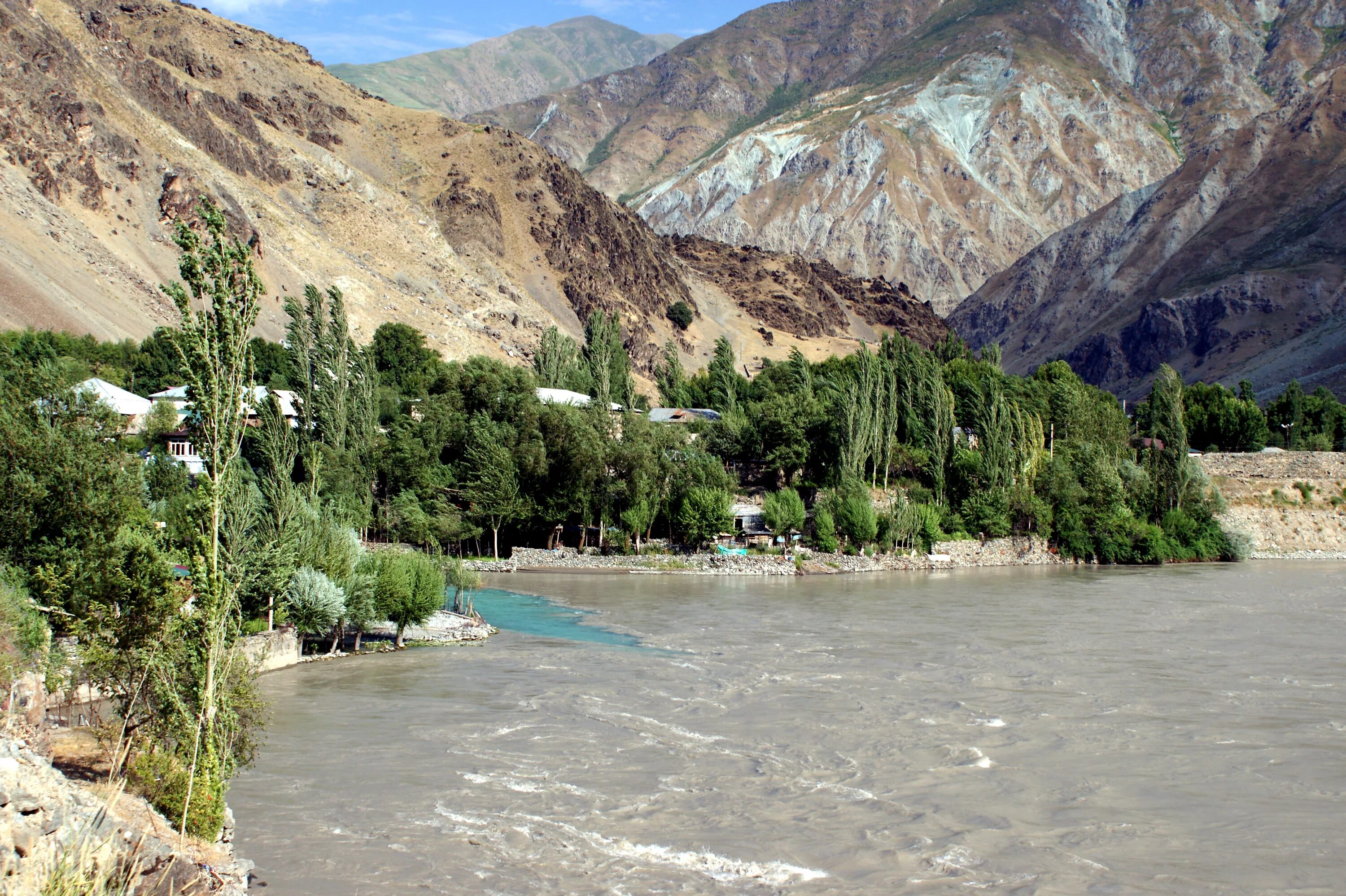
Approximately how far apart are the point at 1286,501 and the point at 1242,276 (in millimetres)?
115212

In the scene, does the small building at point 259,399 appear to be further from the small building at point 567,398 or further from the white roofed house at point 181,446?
the small building at point 567,398

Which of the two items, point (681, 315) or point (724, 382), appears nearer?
point (724, 382)

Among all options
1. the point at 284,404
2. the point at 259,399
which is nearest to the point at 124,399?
the point at 284,404

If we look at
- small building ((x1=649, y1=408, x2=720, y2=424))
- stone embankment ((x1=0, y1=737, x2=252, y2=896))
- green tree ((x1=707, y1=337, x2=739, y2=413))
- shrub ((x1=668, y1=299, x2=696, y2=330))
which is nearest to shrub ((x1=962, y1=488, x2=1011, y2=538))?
small building ((x1=649, y1=408, x2=720, y2=424))

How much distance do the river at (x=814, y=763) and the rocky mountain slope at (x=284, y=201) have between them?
61.6 meters

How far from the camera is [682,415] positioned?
70812mm

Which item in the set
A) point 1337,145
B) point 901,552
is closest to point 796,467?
point 901,552

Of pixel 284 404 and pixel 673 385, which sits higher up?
pixel 673 385

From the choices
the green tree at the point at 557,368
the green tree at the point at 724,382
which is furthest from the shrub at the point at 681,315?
the green tree at the point at 557,368

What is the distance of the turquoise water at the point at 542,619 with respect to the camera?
31719mm

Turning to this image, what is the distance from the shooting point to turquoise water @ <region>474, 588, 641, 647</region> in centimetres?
3172

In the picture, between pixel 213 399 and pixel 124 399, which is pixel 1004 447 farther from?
pixel 213 399

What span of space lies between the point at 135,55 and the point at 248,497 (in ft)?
312

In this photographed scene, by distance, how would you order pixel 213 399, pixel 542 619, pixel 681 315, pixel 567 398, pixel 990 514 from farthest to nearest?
pixel 681 315, pixel 567 398, pixel 990 514, pixel 542 619, pixel 213 399
